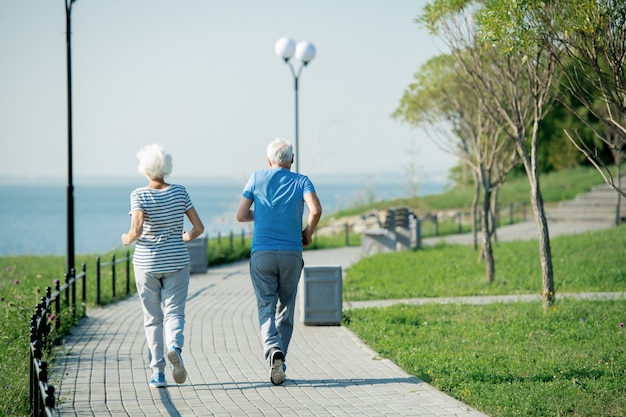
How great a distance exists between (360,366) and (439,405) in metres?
1.80

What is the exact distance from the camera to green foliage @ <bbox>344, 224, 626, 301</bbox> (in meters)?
15.8

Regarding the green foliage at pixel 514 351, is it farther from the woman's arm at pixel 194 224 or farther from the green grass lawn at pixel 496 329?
the woman's arm at pixel 194 224

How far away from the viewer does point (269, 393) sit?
25.6 ft

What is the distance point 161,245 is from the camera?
25.4 ft

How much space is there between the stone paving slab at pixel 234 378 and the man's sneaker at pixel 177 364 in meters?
0.15

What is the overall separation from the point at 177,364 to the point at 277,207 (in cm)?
163

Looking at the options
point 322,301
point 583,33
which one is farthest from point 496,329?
point 583,33

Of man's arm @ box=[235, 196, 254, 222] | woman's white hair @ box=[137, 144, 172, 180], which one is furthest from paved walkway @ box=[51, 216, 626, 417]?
woman's white hair @ box=[137, 144, 172, 180]

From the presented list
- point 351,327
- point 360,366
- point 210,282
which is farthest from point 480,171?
point 360,366

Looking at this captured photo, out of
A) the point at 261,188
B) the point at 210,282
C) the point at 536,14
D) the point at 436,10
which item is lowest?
the point at 210,282

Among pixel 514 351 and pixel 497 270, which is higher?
pixel 497 270

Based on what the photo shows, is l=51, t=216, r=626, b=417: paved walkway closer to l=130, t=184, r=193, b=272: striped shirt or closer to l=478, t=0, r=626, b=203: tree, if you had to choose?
l=130, t=184, r=193, b=272: striped shirt

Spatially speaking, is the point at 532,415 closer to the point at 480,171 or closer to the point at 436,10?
the point at 436,10

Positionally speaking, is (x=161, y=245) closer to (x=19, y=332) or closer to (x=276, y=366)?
(x=276, y=366)
